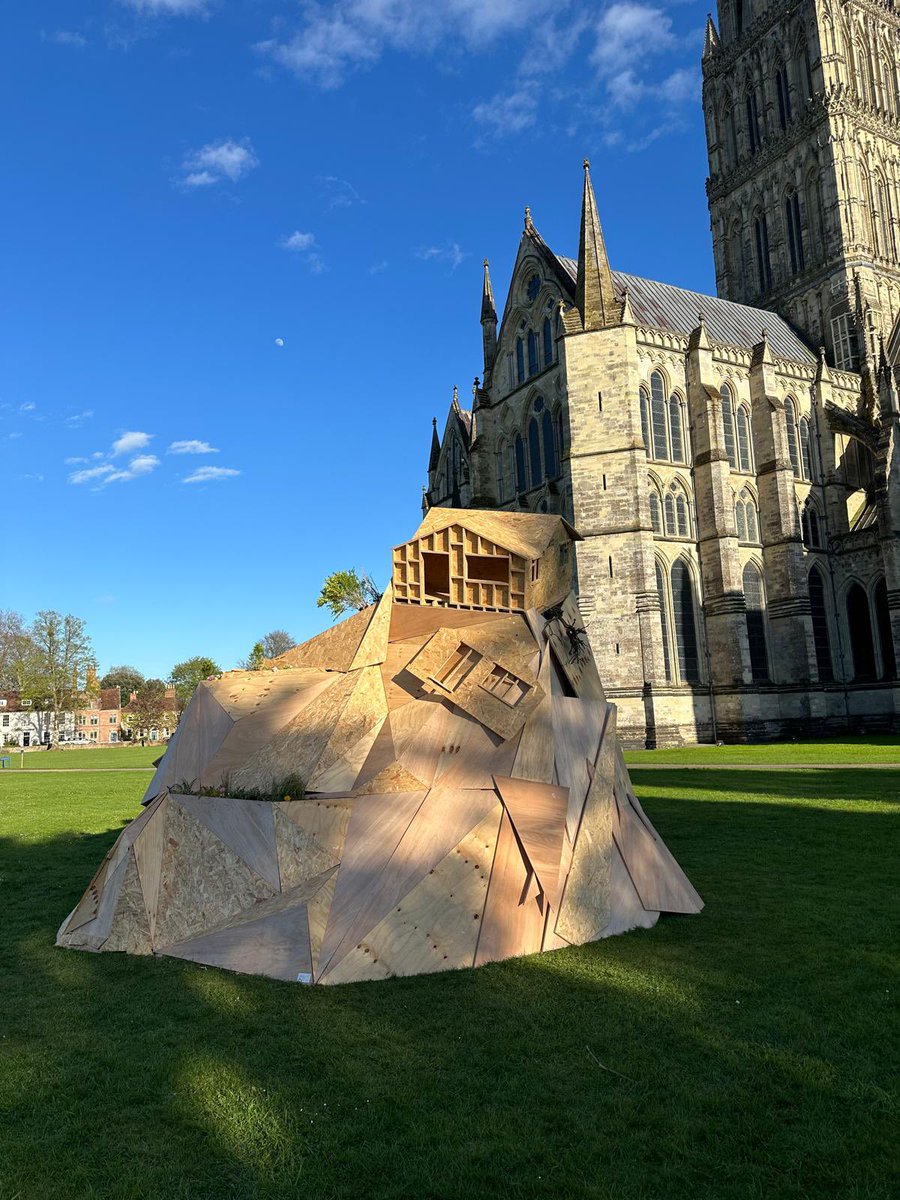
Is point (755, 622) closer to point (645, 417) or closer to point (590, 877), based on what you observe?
point (645, 417)

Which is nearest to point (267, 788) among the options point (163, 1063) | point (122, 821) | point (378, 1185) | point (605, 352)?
point (163, 1063)

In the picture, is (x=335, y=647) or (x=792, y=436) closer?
(x=335, y=647)

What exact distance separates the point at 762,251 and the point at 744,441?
2033 cm

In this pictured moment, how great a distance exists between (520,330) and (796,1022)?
38322mm

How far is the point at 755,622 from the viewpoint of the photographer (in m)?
38.1

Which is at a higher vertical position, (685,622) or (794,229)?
(794,229)

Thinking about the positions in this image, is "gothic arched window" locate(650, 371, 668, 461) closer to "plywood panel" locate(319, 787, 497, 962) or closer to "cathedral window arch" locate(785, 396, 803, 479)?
"cathedral window arch" locate(785, 396, 803, 479)

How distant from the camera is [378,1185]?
3.77 metres

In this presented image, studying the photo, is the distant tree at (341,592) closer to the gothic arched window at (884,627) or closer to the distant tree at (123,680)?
the gothic arched window at (884,627)

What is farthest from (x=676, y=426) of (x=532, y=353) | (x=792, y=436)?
(x=792, y=436)

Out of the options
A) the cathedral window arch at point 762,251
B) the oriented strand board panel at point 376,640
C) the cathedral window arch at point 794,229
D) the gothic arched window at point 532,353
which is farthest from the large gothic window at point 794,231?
the oriented strand board panel at point 376,640

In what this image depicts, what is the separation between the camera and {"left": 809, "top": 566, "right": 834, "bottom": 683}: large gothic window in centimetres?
4000

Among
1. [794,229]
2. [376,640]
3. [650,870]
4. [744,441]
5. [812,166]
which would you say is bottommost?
[650,870]

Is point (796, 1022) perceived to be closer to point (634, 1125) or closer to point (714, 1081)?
point (714, 1081)
